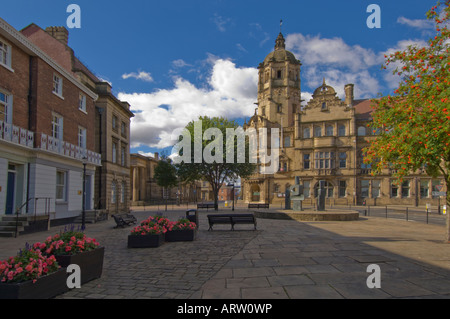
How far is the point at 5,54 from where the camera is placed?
16.1 m

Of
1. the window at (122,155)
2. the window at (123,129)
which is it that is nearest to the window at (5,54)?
the window at (123,129)

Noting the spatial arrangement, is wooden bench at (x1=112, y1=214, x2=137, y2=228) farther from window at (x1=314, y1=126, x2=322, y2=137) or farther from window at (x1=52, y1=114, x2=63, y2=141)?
window at (x1=314, y1=126, x2=322, y2=137)

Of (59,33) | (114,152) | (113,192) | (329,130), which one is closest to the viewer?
(59,33)

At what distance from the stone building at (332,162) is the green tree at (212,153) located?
850 inches

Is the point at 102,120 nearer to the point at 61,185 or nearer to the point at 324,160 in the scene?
the point at 61,185

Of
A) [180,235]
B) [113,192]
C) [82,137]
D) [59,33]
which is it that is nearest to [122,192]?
[113,192]

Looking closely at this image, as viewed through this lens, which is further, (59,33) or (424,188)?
(424,188)

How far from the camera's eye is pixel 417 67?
11.3 metres

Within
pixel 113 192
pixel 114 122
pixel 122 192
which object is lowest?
pixel 122 192

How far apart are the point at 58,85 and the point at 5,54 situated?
15.0 feet

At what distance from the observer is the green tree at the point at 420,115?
9.80 meters

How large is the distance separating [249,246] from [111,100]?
22.6 m

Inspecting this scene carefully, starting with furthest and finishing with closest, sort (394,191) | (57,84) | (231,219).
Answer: (394,191) → (57,84) → (231,219)

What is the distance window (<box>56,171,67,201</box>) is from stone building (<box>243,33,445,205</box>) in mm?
39548
